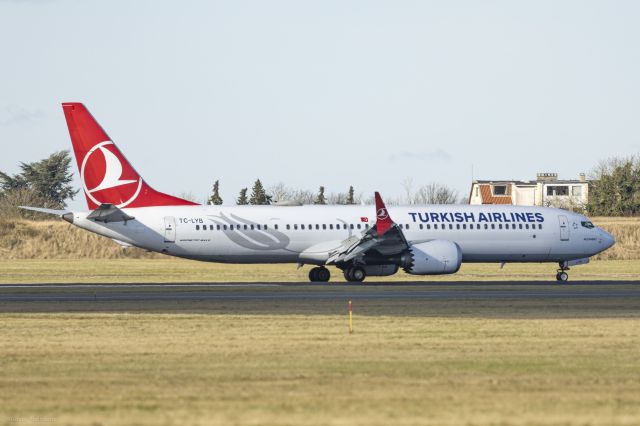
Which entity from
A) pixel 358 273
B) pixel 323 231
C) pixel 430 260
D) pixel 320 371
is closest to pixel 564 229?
pixel 430 260

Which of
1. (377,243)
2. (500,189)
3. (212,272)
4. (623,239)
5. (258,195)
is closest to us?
(377,243)

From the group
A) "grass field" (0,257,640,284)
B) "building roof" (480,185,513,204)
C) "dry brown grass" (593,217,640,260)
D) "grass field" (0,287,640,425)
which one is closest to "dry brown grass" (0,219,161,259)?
"grass field" (0,257,640,284)

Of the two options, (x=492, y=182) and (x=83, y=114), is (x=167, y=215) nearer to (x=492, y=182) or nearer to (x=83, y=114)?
(x=83, y=114)

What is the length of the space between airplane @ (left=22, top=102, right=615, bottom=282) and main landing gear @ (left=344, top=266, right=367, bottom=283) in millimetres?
47

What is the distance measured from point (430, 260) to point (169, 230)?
1208cm

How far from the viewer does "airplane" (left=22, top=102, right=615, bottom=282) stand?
53.5 m

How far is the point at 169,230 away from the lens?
5388 cm

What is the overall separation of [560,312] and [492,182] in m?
136

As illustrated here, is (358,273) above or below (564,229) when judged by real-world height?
below

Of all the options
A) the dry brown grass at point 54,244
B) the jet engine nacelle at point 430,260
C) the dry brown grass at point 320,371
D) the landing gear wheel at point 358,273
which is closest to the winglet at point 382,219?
the jet engine nacelle at point 430,260

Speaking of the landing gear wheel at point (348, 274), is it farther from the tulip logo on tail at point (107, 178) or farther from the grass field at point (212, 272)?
the tulip logo on tail at point (107, 178)

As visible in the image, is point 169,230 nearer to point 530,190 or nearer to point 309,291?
point 309,291

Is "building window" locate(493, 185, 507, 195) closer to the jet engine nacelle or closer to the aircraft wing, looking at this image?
the aircraft wing

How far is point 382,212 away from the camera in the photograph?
2072 inches
